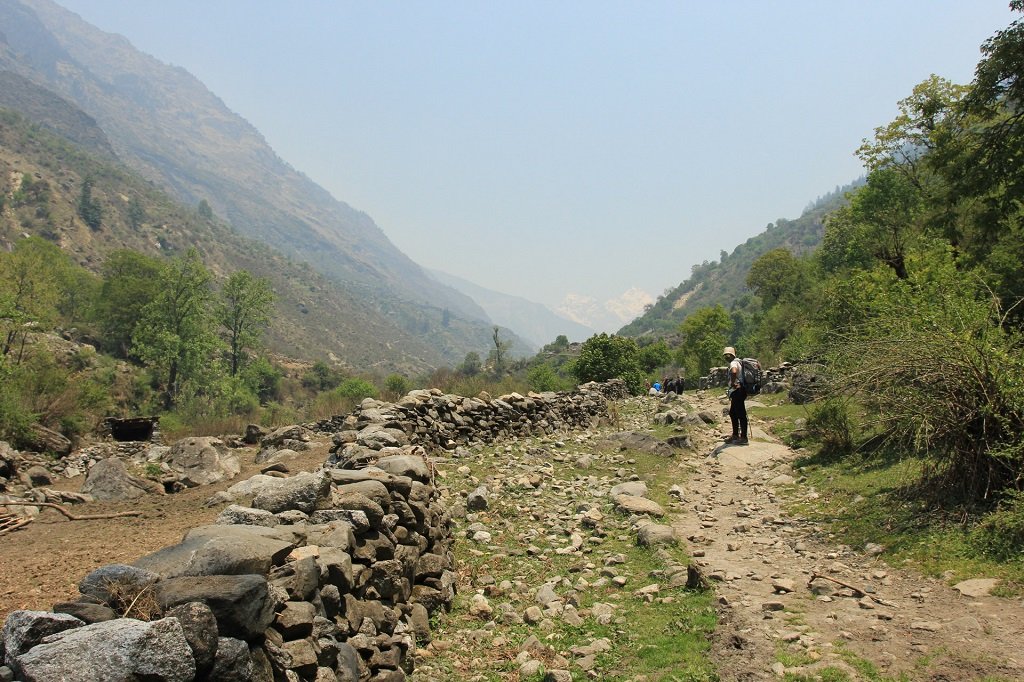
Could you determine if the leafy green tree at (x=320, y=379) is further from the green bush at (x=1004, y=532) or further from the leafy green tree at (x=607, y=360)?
the green bush at (x=1004, y=532)

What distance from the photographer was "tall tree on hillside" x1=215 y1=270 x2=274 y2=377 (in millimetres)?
50875

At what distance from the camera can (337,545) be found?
4477mm

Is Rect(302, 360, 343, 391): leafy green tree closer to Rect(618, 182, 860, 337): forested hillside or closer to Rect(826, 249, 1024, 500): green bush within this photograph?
Rect(826, 249, 1024, 500): green bush

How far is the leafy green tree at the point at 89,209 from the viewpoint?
87562 millimetres

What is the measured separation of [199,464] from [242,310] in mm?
42962

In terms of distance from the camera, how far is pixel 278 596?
346 cm

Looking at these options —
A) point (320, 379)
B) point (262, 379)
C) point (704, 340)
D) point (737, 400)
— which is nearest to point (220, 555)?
point (737, 400)

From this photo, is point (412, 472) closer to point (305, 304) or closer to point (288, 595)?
point (288, 595)

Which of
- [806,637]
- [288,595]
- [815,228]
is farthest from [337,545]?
[815,228]

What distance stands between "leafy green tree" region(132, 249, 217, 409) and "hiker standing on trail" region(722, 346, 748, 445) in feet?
137

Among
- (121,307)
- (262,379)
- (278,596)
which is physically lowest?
(262,379)

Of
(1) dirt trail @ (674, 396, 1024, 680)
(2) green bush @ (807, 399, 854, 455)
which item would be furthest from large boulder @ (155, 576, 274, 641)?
(2) green bush @ (807, 399, 854, 455)

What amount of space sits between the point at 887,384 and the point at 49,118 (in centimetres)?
22515

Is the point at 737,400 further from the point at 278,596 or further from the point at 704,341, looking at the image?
the point at 704,341
